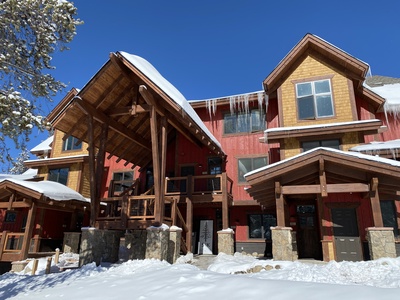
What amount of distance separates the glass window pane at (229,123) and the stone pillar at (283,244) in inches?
285

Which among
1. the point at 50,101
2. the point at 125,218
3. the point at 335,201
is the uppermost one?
the point at 50,101

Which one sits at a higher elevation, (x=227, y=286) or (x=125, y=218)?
(x=125, y=218)

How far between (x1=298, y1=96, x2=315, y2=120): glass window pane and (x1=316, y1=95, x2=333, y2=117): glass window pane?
264mm

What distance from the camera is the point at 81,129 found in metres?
12.2

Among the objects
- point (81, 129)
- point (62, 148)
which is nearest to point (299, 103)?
point (81, 129)

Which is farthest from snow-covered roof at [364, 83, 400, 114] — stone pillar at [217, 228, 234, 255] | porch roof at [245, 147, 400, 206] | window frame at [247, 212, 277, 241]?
stone pillar at [217, 228, 234, 255]

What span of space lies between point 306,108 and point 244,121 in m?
3.32

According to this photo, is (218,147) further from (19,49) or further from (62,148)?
(62,148)

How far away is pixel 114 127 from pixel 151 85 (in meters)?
3.02

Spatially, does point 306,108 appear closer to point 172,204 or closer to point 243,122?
point 243,122

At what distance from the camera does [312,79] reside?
44.7 feet

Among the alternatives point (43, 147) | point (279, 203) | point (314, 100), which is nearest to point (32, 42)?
point (279, 203)

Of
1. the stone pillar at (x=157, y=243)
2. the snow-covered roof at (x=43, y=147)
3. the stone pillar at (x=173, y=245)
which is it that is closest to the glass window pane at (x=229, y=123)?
the stone pillar at (x=173, y=245)

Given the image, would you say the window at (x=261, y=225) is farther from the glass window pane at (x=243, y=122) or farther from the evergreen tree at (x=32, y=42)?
the evergreen tree at (x=32, y=42)
